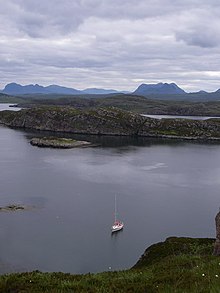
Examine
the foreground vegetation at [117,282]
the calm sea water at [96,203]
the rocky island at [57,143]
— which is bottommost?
the calm sea water at [96,203]

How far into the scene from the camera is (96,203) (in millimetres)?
80875

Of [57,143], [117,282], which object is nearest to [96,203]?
[117,282]

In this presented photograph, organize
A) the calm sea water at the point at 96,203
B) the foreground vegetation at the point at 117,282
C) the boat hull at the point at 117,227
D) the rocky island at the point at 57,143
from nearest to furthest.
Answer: the foreground vegetation at the point at 117,282 → the calm sea water at the point at 96,203 → the boat hull at the point at 117,227 → the rocky island at the point at 57,143

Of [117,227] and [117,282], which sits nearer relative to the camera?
[117,282]

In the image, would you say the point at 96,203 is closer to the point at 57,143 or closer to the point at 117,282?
the point at 117,282

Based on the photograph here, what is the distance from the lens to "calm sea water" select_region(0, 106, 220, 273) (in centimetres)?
5419

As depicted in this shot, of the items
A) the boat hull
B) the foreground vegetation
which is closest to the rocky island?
the boat hull

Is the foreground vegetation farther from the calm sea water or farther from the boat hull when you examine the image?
the boat hull

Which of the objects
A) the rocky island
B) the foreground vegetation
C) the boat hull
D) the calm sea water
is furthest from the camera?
the rocky island

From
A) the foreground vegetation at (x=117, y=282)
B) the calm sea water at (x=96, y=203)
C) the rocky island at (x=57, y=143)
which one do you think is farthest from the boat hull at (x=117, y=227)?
the rocky island at (x=57, y=143)

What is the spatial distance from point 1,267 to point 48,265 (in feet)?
19.4

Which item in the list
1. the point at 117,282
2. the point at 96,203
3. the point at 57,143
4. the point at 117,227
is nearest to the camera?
the point at 117,282

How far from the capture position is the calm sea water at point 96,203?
178ft

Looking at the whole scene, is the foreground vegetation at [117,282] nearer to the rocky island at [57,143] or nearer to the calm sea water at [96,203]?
the calm sea water at [96,203]
